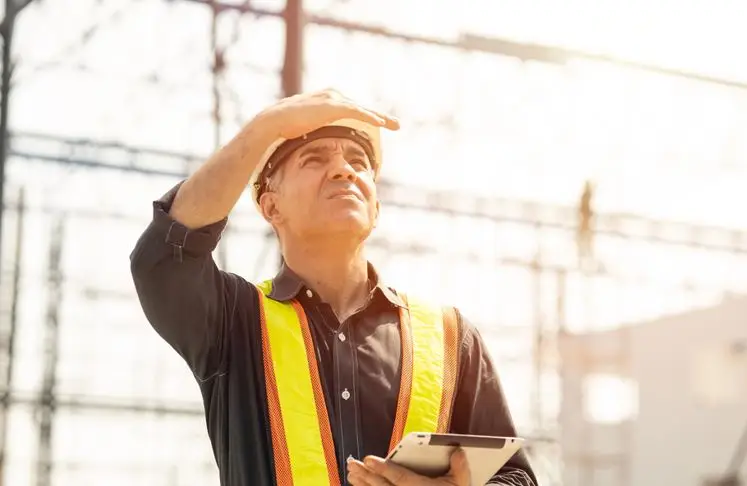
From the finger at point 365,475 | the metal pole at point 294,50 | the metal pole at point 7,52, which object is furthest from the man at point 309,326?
the metal pole at point 294,50

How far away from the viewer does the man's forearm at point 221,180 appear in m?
2.54

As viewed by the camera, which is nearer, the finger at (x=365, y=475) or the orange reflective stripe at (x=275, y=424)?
the finger at (x=365, y=475)

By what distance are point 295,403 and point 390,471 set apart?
346 millimetres

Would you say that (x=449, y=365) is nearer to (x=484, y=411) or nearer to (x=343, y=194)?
(x=484, y=411)

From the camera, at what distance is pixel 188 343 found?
8.71 ft

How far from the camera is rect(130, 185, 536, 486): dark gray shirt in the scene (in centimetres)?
258

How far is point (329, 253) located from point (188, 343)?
380 millimetres

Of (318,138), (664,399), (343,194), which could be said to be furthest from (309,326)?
(664,399)

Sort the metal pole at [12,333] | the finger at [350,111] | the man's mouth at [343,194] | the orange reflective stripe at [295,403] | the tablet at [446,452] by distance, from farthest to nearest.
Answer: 1. the metal pole at [12,333]
2. the man's mouth at [343,194]
3. the orange reflective stripe at [295,403]
4. the finger at [350,111]
5. the tablet at [446,452]

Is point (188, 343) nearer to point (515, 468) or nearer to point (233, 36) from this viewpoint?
point (515, 468)

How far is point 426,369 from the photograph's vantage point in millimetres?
2795

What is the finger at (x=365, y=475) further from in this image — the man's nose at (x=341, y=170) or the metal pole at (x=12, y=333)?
the metal pole at (x=12, y=333)

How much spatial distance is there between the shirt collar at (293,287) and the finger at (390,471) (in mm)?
536

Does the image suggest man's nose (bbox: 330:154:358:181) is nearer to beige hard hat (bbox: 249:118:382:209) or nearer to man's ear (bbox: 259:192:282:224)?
beige hard hat (bbox: 249:118:382:209)
